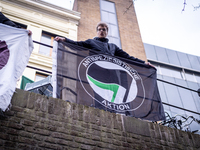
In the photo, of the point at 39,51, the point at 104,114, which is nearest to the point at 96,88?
the point at 104,114

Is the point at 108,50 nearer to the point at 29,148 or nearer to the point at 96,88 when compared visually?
the point at 96,88

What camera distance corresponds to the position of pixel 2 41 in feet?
14.8

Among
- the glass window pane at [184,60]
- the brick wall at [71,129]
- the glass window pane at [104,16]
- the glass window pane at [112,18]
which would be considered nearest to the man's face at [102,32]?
the brick wall at [71,129]

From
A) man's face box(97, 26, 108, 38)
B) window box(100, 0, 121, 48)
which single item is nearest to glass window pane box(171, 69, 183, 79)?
window box(100, 0, 121, 48)

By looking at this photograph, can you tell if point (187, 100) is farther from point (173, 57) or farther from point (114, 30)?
point (114, 30)

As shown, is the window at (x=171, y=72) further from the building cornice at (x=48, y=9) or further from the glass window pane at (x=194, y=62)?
the building cornice at (x=48, y=9)

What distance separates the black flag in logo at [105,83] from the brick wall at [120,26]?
26.5 ft

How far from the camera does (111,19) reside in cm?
A: 1525

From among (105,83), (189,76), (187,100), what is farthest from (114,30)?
(105,83)

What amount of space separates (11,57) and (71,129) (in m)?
1.58

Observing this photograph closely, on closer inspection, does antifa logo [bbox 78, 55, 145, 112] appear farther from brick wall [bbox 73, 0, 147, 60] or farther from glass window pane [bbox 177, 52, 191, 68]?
glass window pane [bbox 177, 52, 191, 68]

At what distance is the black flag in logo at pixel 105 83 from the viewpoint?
14.8 feet

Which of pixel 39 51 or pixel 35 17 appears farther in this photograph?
pixel 35 17

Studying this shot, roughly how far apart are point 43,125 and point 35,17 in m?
10.1
